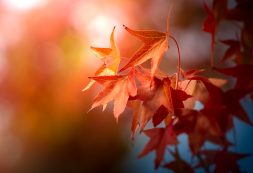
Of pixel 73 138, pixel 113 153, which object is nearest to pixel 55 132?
pixel 73 138

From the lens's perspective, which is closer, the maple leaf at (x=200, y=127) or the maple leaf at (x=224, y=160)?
the maple leaf at (x=200, y=127)

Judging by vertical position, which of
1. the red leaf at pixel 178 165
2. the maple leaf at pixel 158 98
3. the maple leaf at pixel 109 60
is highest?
the maple leaf at pixel 109 60

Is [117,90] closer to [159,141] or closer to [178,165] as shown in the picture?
[159,141]

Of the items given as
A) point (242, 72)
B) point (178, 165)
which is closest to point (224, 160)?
point (178, 165)

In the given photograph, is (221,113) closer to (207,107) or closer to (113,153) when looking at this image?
(207,107)

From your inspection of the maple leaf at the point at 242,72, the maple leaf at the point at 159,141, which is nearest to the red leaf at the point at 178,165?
the maple leaf at the point at 159,141

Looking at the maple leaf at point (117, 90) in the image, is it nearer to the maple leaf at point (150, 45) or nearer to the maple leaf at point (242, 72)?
the maple leaf at point (150, 45)

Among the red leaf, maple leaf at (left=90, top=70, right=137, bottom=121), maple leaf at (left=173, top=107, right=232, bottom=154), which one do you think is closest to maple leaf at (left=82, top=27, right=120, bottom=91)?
maple leaf at (left=90, top=70, right=137, bottom=121)
